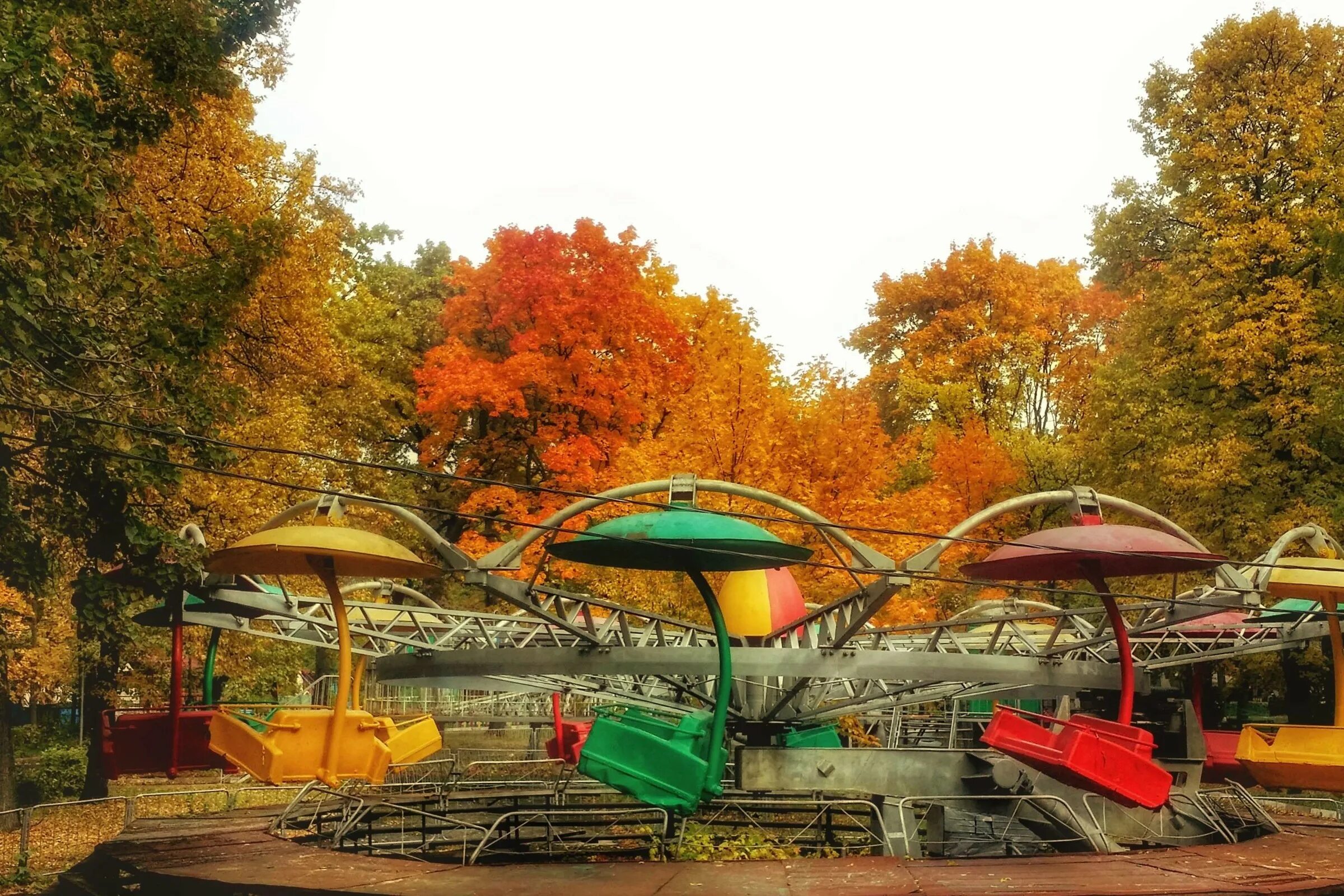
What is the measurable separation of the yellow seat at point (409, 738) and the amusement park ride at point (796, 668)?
0.04 m

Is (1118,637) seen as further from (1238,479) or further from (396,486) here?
(396,486)

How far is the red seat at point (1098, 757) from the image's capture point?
42.7 feet

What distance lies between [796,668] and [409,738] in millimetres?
5105

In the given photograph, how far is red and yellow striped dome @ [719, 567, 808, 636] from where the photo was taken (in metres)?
23.3

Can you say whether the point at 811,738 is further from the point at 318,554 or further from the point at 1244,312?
the point at 1244,312

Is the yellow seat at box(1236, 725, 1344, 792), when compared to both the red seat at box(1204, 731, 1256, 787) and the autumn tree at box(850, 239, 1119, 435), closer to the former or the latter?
the red seat at box(1204, 731, 1256, 787)

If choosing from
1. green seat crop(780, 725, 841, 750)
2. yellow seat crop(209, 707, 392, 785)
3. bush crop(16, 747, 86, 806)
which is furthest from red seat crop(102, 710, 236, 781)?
bush crop(16, 747, 86, 806)

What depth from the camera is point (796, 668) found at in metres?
15.5

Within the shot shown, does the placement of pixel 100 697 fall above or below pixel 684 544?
below

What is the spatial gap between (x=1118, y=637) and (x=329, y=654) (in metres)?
32.3

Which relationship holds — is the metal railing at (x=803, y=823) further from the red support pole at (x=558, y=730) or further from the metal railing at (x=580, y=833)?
the red support pole at (x=558, y=730)

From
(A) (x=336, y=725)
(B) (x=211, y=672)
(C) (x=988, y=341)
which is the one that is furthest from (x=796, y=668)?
(C) (x=988, y=341)

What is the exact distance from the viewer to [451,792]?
21094mm

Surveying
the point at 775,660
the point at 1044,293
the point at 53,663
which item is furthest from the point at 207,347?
the point at 1044,293
